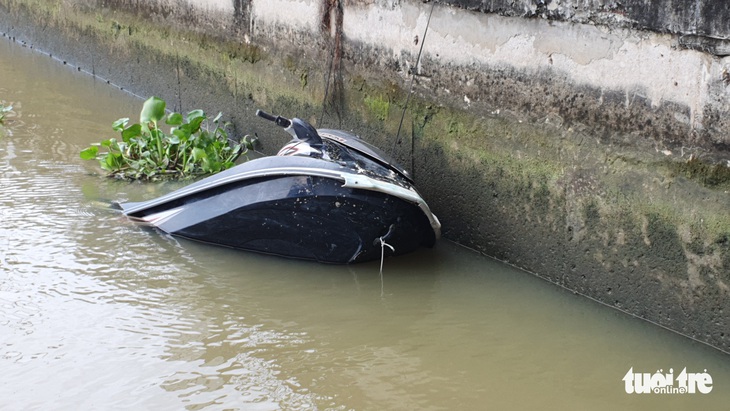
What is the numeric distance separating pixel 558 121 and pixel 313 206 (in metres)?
1.25

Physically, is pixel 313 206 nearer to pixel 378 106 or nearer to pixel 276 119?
pixel 276 119

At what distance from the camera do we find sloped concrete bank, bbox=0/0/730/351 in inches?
150

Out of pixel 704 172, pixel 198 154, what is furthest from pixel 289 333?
pixel 198 154

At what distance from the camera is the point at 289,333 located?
13.1ft

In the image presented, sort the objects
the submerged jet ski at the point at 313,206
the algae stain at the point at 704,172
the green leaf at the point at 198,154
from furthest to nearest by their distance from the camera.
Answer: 1. the green leaf at the point at 198,154
2. the submerged jet ski at the point at 313,206
3. the algae stain at the point at 704,172

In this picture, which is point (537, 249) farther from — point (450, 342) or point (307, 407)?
point (307, 407)

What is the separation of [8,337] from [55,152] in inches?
116

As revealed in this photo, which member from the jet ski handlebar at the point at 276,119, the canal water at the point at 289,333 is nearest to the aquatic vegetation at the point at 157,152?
the canal water at the point at 289,333

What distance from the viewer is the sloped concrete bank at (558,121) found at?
380 centimetres

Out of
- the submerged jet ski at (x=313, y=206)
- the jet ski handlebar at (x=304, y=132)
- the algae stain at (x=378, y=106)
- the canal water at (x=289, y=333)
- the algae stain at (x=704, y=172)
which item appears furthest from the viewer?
the algae stain at (x=378, y=106)

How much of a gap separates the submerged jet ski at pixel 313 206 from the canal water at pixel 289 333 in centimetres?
12

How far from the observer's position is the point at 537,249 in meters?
4.57

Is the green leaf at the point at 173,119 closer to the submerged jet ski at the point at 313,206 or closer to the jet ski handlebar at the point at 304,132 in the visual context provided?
the submerged jet ski at the point at 313,206

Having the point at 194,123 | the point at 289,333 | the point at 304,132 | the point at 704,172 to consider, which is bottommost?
the point at 289,333
